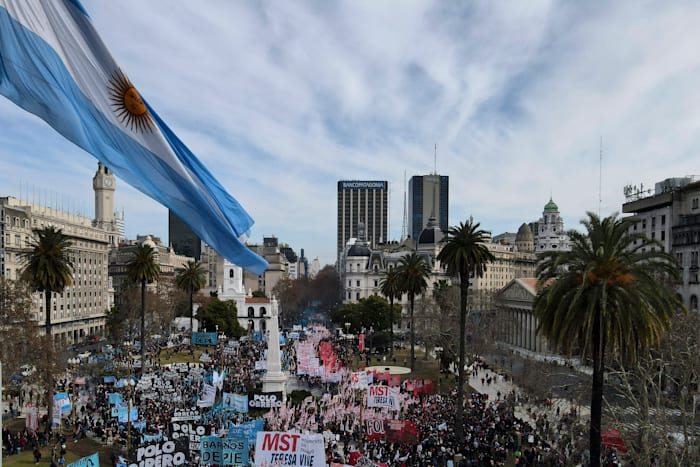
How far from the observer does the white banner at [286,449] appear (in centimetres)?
1883

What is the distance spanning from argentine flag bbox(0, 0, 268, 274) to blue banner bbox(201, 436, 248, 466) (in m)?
15.2

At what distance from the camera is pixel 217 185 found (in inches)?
356

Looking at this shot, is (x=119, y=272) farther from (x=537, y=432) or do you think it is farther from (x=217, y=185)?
(x=217, y=185)

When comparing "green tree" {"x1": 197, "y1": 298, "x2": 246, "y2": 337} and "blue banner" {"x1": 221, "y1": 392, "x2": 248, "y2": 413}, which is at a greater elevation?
"blue banner" {"x1": 221, "y1": 392, "x2": 248, "y2": 413}

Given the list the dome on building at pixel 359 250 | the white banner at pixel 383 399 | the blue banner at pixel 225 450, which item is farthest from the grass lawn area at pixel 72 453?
the dome on building at pixel 359 250

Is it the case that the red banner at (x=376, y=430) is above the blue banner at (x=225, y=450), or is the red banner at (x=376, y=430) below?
below

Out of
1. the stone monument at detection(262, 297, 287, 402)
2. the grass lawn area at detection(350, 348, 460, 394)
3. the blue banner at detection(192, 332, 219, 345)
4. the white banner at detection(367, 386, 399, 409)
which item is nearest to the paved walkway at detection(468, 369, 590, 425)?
the grass lawn area at detection(350, 348, 460, 394)

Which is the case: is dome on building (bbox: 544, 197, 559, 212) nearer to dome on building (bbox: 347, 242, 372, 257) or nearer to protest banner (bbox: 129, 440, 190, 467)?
dome on building (bbox: 347, 242, 372, 257)

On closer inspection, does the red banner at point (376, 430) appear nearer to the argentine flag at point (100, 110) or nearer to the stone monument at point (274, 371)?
the stone monument at point (274, 371)

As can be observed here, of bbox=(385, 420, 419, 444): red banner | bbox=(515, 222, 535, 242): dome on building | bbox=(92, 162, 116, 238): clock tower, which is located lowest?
bbox=(385, 420, 419, 444): red banner

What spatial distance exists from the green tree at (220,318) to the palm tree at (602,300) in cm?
6853

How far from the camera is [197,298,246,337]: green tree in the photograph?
268ft

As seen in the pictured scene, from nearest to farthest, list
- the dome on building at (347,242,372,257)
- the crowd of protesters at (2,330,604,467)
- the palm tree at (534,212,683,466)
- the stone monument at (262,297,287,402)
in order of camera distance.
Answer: the palm tree at (534,212,683,466) → the crowd of protesters at (2,330,604,467) → the stone monument at (262,297,287,402) → the dome on building at (347,242,372,257)

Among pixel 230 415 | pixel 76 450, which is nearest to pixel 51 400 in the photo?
pixel 76 450
